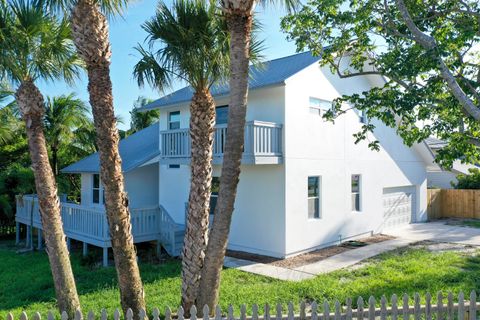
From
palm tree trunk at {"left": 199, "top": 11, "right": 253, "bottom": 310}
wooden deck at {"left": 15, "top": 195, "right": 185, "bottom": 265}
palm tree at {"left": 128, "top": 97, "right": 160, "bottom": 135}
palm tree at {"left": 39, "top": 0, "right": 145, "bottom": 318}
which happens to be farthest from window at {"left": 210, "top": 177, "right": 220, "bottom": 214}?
palm tree at {"left": 128, "top": 97, "right": 160, "bottom": 135}

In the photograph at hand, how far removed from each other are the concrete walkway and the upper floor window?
180 cm

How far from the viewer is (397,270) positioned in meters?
11.0

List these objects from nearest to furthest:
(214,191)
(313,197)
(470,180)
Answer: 1. (313,197)
2. (214,191)
3. (470,180)

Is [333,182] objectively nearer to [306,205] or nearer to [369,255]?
[306,205]

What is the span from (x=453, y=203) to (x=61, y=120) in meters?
23.5

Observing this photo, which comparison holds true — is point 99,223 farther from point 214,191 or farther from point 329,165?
point 329,165

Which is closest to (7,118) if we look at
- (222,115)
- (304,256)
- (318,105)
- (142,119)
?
Answer: (222,115)

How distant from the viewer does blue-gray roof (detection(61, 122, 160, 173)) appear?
16203 millimetres

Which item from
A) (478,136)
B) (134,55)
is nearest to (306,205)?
(478,136)

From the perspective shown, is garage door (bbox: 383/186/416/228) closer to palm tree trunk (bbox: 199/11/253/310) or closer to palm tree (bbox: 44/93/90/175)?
palm tree trunk (bbox: 199/11/253/310)

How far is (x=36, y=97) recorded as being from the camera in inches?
306

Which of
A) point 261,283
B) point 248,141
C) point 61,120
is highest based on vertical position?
point 61,120

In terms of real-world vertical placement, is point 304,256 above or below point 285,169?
below

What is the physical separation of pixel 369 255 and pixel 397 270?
237 cm
